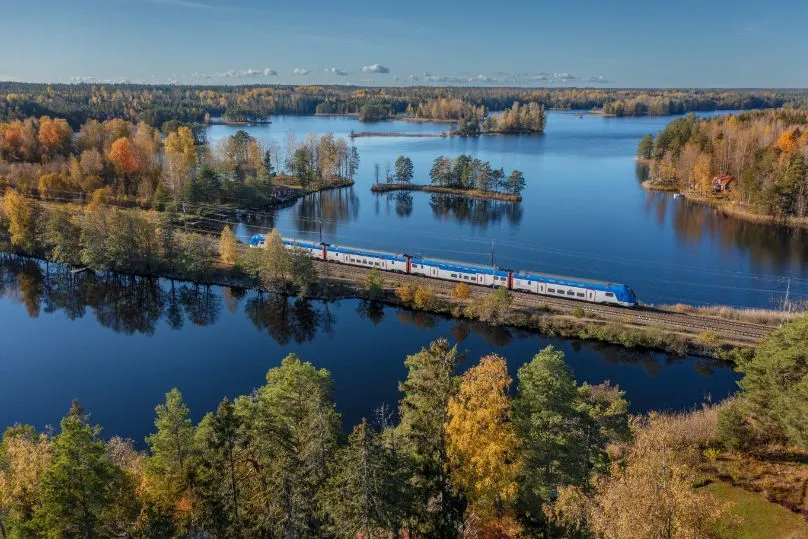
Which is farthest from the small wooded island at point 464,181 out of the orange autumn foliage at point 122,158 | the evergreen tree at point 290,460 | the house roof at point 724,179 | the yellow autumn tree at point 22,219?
the evergreen tree at point 290,460

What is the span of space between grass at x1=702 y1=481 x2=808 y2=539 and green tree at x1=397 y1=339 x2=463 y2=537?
7196 millimetres

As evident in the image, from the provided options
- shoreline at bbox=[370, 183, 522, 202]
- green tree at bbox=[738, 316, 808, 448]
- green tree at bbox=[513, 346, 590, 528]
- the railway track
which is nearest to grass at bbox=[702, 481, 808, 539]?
green tree at bbox=[738, 316, 808, 448]

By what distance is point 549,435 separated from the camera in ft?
50.3

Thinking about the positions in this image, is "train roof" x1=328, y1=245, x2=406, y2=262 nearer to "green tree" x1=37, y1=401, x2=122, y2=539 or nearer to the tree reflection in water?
the tree reflection in water

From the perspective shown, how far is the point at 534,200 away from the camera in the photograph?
7625 cm

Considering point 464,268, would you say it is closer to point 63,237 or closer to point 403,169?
point 63,237

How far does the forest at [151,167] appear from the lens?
6788cm

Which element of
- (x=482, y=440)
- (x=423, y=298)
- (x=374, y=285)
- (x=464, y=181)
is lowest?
(x=423, y=298)

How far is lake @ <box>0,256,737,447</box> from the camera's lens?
30031 mm

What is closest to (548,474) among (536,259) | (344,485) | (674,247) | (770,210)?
(344,485)

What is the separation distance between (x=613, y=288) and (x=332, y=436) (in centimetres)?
2983

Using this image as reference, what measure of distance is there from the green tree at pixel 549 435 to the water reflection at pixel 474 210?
50259mm

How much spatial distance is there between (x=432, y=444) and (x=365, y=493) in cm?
263

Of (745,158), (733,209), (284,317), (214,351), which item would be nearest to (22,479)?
(214,351)
